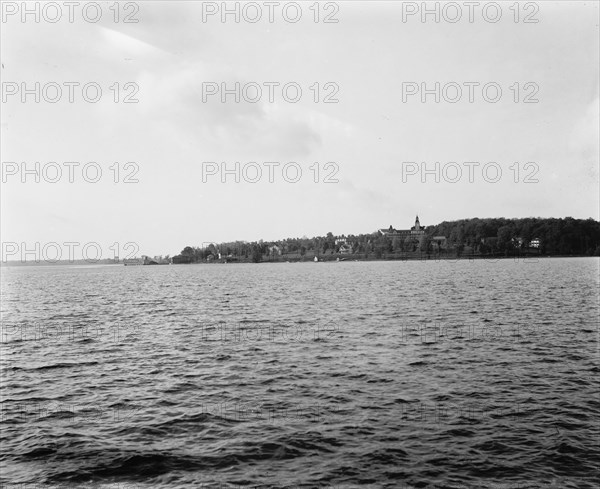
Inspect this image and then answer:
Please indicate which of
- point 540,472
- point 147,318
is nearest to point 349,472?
point 540,472

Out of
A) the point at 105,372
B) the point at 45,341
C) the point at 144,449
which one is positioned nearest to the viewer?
the point at 144,449

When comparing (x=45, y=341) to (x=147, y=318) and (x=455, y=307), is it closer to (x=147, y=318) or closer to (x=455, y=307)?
(x=147, y=318)

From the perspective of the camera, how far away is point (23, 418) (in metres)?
21.1

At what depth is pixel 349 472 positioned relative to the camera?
50.1 feet

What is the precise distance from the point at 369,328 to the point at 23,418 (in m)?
28.5

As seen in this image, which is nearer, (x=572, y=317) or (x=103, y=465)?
(x=103, y=465)

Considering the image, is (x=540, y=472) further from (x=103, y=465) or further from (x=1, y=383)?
(x=1, y=383)

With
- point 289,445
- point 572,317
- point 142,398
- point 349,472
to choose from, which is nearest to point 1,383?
point 142,398

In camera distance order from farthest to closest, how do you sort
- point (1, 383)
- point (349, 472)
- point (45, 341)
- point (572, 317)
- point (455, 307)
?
point (455, 307), point (572, 317), point (45, 341), point (1, 383), point (349, 472)

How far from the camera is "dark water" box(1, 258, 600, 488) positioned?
15641mm

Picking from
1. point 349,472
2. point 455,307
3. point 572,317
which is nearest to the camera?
point 349,472

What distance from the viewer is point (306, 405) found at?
22.0 metres

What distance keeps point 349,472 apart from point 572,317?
130 feet

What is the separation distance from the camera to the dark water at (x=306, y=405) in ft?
51.3
